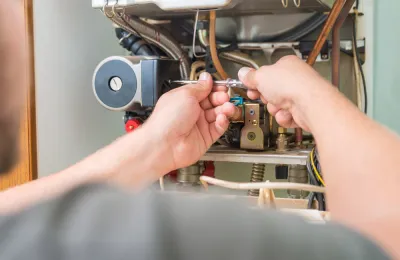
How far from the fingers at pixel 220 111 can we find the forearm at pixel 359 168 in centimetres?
36

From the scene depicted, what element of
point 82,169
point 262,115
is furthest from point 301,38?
point 82,169

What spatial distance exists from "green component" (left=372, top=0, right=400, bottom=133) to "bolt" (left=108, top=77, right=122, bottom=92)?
714mm

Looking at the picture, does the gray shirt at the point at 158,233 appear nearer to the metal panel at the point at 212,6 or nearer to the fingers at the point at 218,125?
the fingers at the point at 218,125

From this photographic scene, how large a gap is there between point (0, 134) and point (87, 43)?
1.10 metres

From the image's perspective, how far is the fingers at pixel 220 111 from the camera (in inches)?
37.4

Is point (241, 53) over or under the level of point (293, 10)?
under

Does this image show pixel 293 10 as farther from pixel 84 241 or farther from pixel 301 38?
pixel 84 241

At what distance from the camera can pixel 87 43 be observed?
1528 mm

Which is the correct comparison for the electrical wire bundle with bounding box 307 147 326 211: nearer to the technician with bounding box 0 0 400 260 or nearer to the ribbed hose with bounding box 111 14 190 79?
the technician with bounding box 0 0 400 260

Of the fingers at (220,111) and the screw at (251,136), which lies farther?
the screw at (251,136)

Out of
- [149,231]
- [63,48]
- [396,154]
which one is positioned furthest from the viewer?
[63,48]

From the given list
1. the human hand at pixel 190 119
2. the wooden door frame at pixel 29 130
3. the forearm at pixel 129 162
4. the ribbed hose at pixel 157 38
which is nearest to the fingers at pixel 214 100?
the human hand at pixel 190 119

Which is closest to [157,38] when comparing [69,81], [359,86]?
[69,81]

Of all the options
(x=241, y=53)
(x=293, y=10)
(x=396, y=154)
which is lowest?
(x=396, y=154)
